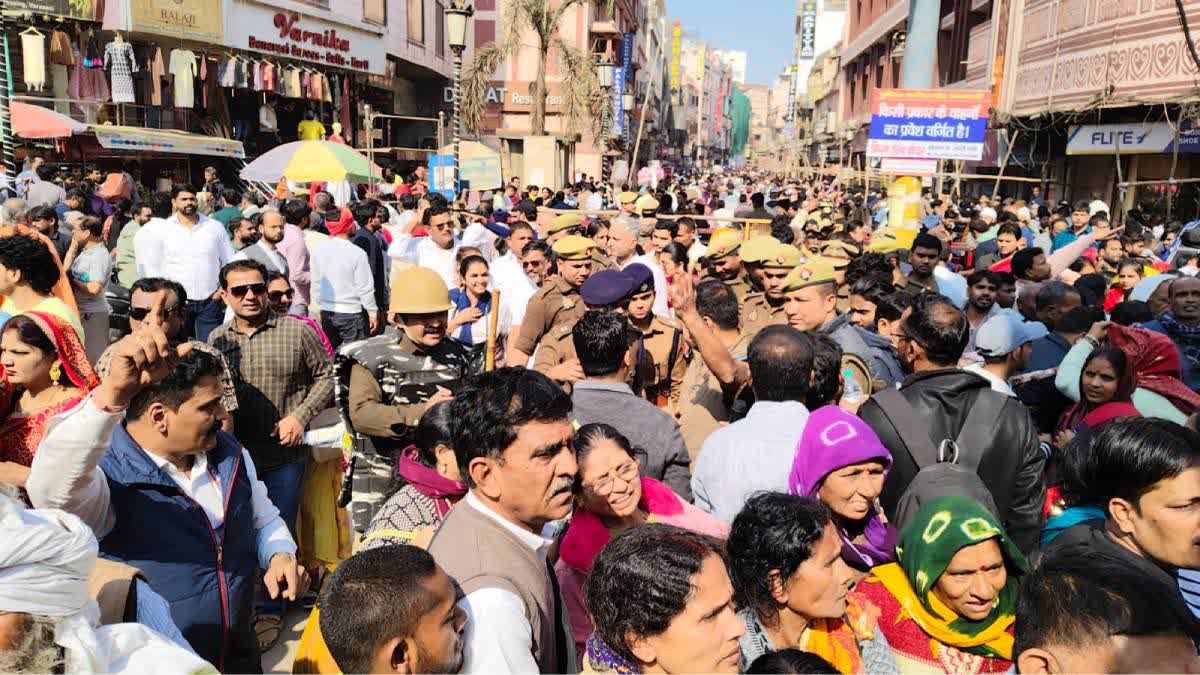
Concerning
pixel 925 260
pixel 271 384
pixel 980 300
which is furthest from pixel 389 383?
pixel 925 260

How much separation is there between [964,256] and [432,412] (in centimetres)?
1003

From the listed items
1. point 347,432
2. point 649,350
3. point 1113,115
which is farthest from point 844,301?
point 1113,115

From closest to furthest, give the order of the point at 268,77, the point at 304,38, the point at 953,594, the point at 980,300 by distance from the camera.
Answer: the point at 953,594 < the point at 980,300 < the point at 268,77 < the point at 304,38

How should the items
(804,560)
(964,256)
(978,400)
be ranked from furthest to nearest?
(964,256) < (978,400) < (804,560)

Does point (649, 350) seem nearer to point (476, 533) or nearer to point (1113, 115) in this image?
point (476, 533)

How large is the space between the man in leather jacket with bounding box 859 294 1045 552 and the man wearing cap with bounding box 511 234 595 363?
2695 mm

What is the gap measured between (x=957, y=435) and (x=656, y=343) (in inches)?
89.9

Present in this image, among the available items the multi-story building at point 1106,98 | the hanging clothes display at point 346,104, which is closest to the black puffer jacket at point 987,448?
the multi-story building at point 1106,98

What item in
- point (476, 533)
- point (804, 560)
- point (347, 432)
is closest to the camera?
point (476, 533)

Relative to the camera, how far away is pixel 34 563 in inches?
71.5

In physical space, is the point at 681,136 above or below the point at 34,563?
above

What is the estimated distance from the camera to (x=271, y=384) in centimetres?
436

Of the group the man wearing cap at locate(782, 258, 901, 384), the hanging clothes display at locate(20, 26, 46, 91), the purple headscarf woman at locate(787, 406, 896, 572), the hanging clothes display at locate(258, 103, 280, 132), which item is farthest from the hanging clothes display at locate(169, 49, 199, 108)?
the purple headscarf woman at locate(787, 406, 896, 572)

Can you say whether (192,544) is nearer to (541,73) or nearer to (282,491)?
(282,491)
